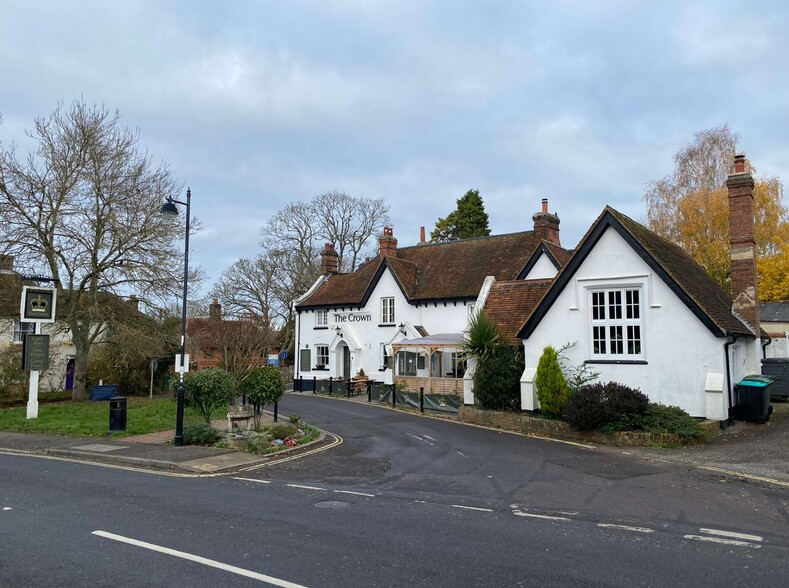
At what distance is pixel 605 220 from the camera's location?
61.5 feet

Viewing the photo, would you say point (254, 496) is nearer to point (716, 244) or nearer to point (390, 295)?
point (390, 295)

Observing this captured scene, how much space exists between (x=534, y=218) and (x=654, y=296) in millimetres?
16025

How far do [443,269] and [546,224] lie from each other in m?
6.84

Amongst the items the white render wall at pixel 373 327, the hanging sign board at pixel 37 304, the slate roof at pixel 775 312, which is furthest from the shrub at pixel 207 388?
the slate roof at pixel 775 312

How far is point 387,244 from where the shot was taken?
37.3 m

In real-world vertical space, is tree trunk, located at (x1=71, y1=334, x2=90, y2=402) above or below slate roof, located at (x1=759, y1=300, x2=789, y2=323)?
below

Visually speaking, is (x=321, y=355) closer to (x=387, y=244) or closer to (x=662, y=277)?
(x=387, y=244)

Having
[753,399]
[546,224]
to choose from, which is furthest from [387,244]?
[753,399]

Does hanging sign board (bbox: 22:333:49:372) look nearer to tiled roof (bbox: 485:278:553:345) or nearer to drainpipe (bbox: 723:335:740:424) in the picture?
tiled roof (bbox: 485:278:553:345)

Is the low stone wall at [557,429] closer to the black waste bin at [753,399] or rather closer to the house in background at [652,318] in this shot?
the house in background at [652,318]

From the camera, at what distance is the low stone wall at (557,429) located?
15117mm

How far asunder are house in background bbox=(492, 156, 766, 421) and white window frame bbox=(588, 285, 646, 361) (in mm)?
31

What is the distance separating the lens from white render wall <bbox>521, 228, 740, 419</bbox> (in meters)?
16.9

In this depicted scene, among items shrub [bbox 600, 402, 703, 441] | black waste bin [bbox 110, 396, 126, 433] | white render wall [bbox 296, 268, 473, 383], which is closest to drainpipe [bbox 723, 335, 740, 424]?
shrub [bbox 600, 402, 703, 441]
